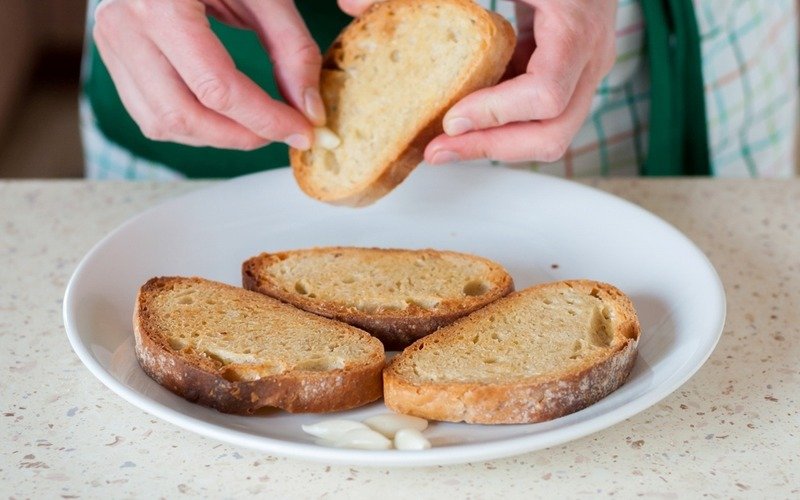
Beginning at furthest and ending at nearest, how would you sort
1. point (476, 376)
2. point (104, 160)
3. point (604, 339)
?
point (104, 160), point (604, 339), point (476, 376)

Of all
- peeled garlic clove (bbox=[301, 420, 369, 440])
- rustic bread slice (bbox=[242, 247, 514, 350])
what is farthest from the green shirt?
peeled garlic clove (bbox=[301, 420, 369, 440])

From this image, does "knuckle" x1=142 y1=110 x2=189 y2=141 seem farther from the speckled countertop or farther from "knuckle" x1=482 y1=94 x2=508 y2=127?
"knuckle" x1=482 y1=94 x2=508 y2=127

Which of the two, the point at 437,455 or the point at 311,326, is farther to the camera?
the point at 311,326

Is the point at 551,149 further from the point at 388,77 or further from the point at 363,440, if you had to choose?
the point at 363,440

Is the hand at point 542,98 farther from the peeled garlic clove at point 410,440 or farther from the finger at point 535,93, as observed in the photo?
the peeled garlic clove at point 410,440

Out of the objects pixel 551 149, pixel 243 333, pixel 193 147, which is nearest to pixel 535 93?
pixel 551 149

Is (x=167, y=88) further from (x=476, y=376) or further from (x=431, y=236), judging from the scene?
(x=476, y=376)

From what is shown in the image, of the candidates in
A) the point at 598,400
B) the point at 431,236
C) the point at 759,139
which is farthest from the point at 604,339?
the point at 759,139
